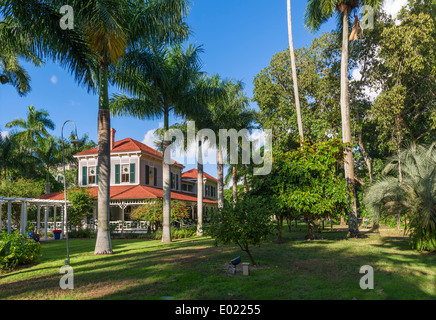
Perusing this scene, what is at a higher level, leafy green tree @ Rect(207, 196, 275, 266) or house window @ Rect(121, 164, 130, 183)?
house window @ Rect(121, 164, 130, 183)

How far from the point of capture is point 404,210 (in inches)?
454

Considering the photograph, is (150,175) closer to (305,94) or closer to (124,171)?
(124,171)

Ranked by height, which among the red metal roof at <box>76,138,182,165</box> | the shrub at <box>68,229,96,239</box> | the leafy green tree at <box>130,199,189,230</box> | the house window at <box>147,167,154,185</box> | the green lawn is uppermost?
the red metal roof at <box>76,138,182,165</box>

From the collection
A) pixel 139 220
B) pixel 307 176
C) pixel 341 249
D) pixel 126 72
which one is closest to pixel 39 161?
pixel 139 220

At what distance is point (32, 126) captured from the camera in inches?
1484

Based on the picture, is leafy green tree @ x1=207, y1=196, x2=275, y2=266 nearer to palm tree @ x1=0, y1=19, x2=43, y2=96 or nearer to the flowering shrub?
palm tree @ x1=0, y1=19, x2=43, y2=96

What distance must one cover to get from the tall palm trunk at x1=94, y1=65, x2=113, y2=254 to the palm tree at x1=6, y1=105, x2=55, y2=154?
27204 millimetres

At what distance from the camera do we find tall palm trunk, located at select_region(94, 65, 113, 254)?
1359 centimetres

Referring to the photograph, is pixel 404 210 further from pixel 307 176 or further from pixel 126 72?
pixel 126 72

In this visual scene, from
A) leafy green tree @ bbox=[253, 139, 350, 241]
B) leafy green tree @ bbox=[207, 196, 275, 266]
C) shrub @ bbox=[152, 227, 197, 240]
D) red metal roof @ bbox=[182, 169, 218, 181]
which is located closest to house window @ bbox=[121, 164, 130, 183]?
shrub @ bbox=[152, 227, 197, 240]

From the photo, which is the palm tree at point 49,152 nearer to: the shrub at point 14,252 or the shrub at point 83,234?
the shrub at point 83,234

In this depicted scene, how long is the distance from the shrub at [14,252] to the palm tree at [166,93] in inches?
302

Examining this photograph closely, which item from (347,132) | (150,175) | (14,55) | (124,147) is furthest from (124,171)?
(347,132)

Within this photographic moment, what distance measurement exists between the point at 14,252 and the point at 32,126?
31.5 m
